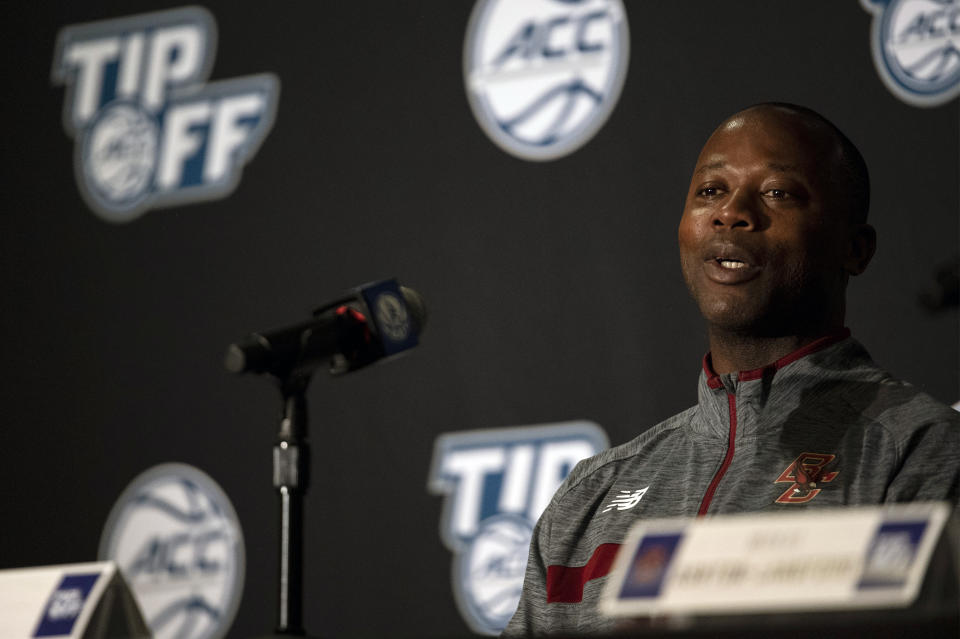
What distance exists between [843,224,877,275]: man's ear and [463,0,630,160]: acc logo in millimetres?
939

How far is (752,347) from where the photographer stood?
1477mm

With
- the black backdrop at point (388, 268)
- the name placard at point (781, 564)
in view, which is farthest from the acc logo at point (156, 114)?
the name placard at point (781, 564)

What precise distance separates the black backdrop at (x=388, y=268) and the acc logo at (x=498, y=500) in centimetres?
4

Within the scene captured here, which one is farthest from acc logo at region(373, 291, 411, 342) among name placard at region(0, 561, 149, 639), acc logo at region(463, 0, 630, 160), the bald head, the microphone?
acc logo at region(463, 0, 630, 160)

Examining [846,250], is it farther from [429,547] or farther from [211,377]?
[211,377]

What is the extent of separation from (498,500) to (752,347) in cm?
95

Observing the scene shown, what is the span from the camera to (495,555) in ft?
7.50

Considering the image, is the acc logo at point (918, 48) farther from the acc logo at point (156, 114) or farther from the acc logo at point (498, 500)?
the acc logo at point (156, 114)

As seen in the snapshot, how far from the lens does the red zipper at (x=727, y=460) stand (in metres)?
1.39

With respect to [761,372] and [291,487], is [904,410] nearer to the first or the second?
[761,372]

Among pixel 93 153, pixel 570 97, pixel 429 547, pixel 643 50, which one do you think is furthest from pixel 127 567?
pixel 643 50

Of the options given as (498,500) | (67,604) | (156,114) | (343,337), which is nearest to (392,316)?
(343,337)

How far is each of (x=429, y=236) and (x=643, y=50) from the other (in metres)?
0.58

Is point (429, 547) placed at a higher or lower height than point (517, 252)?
lower
